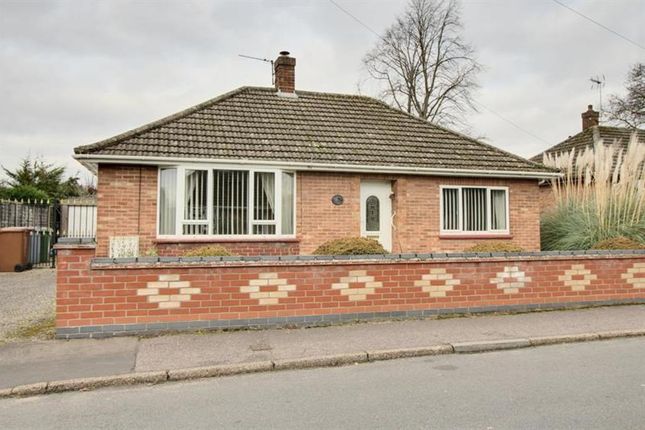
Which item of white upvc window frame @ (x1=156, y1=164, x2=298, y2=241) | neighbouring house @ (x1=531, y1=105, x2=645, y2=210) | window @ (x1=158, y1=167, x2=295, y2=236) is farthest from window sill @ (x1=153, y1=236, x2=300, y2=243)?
neighbouring house @ (x1=531, y1=105, x2=645, y2=210)

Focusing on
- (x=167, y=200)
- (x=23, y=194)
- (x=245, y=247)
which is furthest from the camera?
(x=23, y=194)

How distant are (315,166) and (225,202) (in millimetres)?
2082

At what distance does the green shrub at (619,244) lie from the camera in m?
9.91

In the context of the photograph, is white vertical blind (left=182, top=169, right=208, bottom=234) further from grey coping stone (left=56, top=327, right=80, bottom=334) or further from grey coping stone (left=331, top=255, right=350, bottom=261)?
grey coping stone (left=56, top=327, right=80, bottom=334)

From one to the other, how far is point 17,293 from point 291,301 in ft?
23.4

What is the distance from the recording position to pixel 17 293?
36.8 feet

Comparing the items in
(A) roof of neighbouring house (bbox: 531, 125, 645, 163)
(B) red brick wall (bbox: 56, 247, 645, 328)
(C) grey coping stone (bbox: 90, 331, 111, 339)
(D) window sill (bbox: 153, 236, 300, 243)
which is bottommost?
(C) grey coping stone (bbox: 90, 331, 111, 339)

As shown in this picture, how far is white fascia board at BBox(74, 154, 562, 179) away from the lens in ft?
33.4

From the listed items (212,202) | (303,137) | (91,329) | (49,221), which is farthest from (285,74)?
(49,221)

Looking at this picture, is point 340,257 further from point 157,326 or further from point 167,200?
point 167,200

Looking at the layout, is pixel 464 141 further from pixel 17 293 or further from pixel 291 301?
pixel 17 293

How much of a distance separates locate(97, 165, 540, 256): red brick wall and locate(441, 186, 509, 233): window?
18cm

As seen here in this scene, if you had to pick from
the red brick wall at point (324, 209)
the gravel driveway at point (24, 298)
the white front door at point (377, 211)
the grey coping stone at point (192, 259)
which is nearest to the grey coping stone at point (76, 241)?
the grey coping stone at point (192, 259)

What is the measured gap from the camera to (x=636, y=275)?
950 cm
